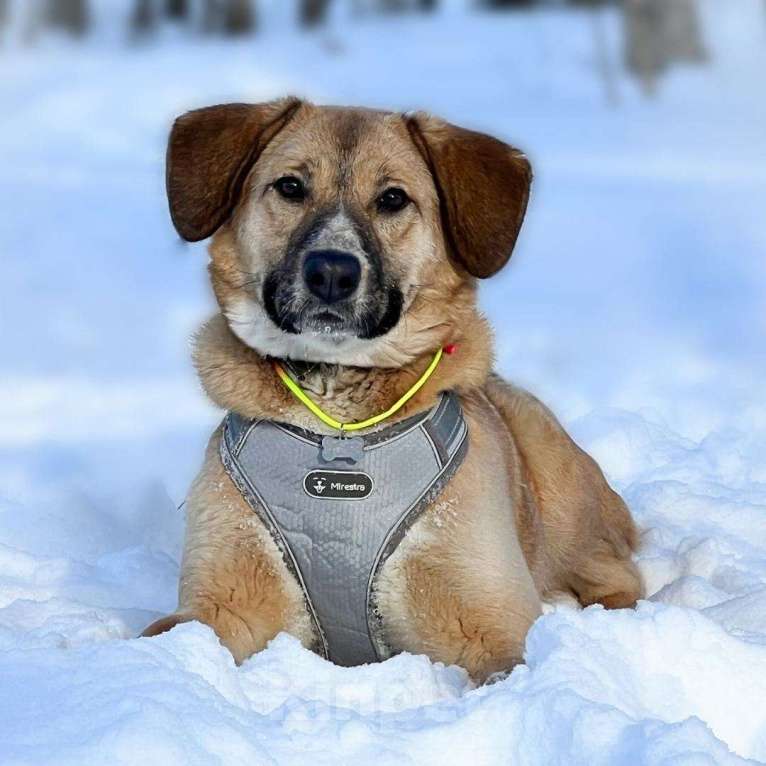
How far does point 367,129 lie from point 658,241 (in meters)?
10.5

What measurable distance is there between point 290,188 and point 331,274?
0.44 metres

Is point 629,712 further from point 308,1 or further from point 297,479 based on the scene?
point 308,1

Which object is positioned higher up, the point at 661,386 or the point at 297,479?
the point at 297,479

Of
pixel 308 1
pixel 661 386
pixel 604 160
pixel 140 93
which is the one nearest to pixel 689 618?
pixel 661 386

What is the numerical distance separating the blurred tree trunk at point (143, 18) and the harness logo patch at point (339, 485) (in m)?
29.2

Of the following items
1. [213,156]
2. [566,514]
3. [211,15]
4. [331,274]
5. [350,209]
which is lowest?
[211,15]

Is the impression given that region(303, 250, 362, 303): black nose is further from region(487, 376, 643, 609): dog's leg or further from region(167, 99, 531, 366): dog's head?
region(487, 376, 643, 609): dog's leg

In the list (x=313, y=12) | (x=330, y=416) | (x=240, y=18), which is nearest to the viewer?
(x=330, y=416)

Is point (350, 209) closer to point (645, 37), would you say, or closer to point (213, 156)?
point (213, 156)

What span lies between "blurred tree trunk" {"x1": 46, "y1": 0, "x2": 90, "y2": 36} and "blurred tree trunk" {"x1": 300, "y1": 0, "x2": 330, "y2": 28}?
4562mm

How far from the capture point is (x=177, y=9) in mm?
33719

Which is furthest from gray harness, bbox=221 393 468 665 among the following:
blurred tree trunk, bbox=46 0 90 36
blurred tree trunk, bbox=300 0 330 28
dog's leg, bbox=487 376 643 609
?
blurred tree trunk, bbox=46 0 90 36

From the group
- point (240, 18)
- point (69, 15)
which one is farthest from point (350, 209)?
point (69, 15)

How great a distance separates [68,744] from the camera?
10.5ft
